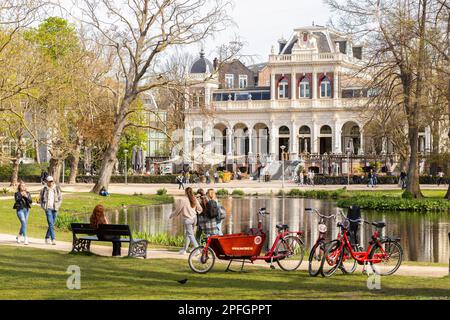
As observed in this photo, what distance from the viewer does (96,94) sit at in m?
57.2

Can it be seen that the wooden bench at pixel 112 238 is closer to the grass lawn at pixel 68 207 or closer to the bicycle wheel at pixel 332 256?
the grass lawn at pixel 68 207

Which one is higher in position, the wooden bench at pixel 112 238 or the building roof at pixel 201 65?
the building roof at pixel 201 65

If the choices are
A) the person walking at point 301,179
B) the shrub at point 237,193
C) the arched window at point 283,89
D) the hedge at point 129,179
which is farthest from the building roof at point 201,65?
the shrub at point 237,193

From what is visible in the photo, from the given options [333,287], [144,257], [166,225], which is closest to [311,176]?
[166,225]

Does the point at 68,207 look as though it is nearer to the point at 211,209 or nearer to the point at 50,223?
the point at 50,223

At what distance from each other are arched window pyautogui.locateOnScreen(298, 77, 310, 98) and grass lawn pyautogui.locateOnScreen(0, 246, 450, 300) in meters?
78.1

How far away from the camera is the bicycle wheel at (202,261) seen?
1571 centimetres

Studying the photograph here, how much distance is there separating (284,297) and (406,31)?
2918cm

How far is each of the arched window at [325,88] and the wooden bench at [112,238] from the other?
75317 mm

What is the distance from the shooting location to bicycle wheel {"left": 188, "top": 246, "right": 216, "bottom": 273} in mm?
15711

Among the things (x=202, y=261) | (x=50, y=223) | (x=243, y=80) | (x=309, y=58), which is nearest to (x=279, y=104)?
(x=309, y=58)

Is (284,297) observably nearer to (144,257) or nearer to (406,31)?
(144,257)
